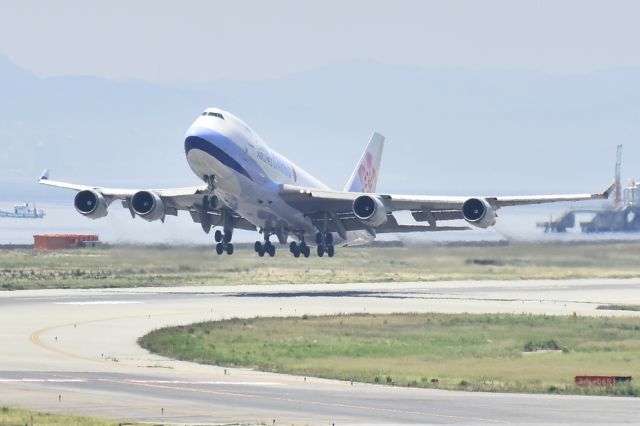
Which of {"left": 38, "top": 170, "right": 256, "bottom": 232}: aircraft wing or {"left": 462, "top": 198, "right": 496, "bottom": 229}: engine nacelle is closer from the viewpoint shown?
{"left": 462, "top": 198, "right": 496, "bottom": 229}: engine nacelle

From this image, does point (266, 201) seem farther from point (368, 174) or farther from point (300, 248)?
point (368, 174)

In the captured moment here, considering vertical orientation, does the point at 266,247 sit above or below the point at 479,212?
below

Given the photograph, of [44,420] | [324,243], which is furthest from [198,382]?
[324,243]

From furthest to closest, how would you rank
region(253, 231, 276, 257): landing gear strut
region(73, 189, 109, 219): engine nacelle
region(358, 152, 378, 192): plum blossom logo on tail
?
region(358, 152, 378, 192): plum blossom logo on tail, region(253, 231, 276, 257): landing gear strut, region(73, 189, 109, 219): engine nacelle

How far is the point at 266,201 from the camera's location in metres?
77.2

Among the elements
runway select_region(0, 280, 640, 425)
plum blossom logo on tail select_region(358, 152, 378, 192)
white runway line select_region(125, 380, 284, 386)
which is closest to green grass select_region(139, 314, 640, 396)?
runway select_region(0, 280, 640, 425)

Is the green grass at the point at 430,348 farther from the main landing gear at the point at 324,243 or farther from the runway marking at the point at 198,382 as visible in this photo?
the main landing gear at the point at 324,243

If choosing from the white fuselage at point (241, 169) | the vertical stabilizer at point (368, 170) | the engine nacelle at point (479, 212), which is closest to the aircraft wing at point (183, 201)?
the white fuselage at point (241, 169)

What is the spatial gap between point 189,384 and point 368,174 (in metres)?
58.6

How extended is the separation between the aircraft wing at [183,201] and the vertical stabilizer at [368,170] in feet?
35.5

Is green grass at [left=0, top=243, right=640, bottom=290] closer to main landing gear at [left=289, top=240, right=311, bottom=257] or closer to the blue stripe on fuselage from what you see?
main landing gear at [left=289, top=240, right=311, bottom=257]

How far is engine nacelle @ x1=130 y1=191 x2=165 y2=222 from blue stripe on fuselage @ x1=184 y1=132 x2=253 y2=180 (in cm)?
626

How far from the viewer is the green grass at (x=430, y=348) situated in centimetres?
4259

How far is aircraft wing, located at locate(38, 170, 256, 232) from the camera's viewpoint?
260 feet
